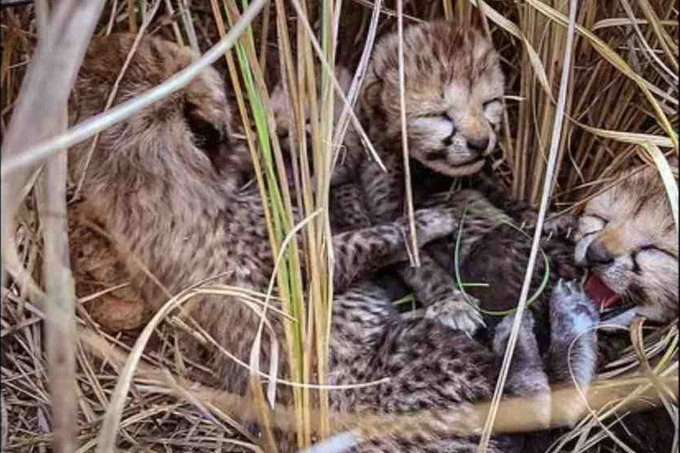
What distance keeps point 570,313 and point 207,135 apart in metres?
0.98

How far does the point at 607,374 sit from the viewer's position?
8.59 ft

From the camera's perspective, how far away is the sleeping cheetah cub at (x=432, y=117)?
2746 millimetres

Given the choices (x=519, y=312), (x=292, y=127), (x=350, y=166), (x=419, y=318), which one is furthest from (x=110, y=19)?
(x=519, y=312)

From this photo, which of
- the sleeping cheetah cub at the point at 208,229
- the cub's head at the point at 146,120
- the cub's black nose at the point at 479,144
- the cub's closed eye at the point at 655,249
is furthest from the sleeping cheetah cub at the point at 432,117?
the cub's closed eye at the point at 655,249

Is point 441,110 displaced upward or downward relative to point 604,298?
upward

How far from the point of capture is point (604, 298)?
8.89 ft

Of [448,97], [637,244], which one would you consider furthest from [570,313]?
[448,97]

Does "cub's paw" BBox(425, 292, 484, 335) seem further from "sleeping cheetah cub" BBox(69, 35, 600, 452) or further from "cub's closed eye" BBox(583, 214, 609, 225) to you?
"cub's closed eye" BBox(583, 214, 609, 225)

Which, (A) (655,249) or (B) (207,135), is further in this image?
(B) (207,135)

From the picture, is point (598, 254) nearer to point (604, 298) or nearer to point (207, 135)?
point (604, 298)

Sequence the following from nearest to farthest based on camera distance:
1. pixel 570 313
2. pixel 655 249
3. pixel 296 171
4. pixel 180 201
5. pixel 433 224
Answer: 1. pixel 296 171
2. pixel 655 249
3. pixel 570 313
4. pixel 180 201
5. pixel 433 224

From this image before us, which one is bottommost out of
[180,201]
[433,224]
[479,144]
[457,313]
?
[457,313]

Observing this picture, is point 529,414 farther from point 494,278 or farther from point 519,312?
point 494,278

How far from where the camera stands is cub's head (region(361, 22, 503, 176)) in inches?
108
